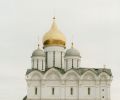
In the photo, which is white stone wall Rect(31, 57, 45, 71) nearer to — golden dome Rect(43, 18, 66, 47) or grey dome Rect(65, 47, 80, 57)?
golden dome Rect(43, 18, 66, 47)

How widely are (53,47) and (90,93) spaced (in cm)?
537

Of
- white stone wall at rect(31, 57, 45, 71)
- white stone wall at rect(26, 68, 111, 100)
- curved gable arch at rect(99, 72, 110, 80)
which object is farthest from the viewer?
white stone wall at rect(31, 57, 45, 71)

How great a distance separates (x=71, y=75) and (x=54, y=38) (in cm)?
398

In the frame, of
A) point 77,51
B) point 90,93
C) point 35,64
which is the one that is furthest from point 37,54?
point 90,93

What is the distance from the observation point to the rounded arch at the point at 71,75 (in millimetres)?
33781

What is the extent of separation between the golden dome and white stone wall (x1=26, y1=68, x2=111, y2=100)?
320 centimetres

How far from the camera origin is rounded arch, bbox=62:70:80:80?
111ft

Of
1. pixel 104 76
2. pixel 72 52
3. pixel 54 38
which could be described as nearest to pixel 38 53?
pixel 54 38

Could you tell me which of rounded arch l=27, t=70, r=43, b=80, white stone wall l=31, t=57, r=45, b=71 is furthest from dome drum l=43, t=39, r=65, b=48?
rounded arch l=27, t=70, r=43, b=80

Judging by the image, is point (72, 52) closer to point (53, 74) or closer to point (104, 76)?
point (53, 74)

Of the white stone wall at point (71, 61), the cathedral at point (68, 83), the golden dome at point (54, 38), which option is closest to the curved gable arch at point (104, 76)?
the cathedral at point (68, 83)

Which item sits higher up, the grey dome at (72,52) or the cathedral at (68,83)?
the grey dome at (72,52)

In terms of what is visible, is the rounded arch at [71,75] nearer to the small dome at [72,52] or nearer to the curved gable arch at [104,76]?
the curved gable arch at [104,76]

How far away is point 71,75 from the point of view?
3397 cm
